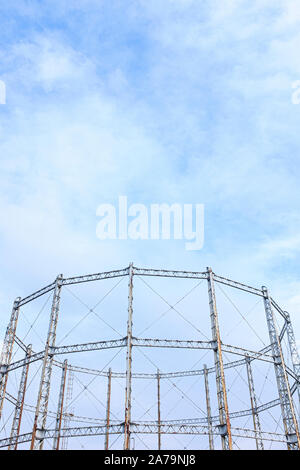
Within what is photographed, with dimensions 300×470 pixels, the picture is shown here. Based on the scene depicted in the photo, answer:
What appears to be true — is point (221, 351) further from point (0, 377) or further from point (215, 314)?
point (0, 377)

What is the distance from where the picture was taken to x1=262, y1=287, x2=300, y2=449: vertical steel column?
26.4 m

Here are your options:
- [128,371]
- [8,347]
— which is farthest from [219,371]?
[8,347]

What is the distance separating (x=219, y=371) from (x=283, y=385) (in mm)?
5989

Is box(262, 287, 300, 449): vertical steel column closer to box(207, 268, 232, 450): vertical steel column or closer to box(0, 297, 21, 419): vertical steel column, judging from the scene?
box(207, 268, 232, 450): vertical steel column

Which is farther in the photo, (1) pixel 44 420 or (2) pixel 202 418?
(2) pixel 202 418

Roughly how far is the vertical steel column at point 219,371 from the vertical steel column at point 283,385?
17.5ft

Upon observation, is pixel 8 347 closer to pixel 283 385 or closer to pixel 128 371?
pixel 128 371

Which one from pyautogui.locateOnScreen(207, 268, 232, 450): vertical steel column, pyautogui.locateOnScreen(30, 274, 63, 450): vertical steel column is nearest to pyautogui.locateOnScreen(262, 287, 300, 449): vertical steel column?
pyautogui.locateOnScreen(207, 268, 232, 450): vertical steel column

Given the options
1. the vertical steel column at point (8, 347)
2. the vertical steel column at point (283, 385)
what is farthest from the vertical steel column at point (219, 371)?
the vertical steel column at point (8, 347)

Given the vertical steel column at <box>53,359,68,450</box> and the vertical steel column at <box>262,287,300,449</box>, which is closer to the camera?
the vertical steel column at <box>262,287,300,449</box>

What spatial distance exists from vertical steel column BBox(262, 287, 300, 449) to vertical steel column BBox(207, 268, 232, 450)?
17.5ft

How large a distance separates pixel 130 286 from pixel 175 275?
11.7 feet
